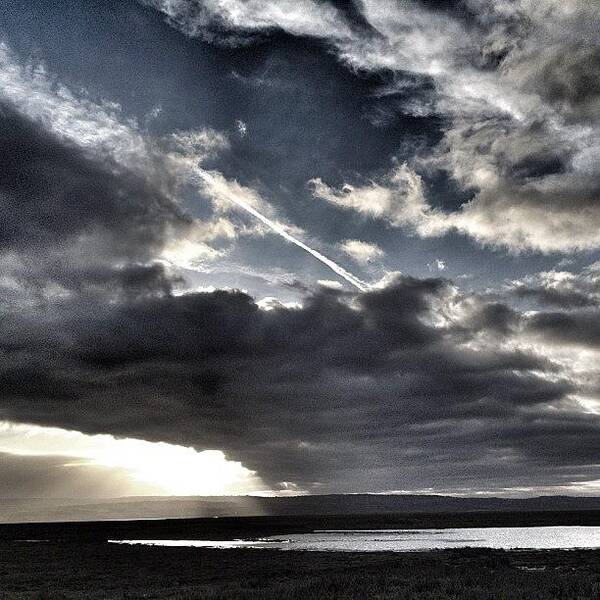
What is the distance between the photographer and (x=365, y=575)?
3850cm

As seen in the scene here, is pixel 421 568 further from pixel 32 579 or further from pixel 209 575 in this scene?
pixel 32 579

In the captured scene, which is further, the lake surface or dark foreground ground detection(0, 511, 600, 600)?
the lake surface

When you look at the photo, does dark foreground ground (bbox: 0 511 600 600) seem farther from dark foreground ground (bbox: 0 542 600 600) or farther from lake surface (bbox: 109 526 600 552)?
lake surface (bbox: 109 526 600 552)

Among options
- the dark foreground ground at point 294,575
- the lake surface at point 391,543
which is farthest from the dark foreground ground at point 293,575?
the lake surface at point 391,543

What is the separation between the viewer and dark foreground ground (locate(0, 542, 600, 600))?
3011 centimetres

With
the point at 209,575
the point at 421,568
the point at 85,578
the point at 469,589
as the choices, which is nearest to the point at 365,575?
the point at 421,568

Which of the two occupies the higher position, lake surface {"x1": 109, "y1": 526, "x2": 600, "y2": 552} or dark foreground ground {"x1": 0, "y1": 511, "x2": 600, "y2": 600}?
lake surface {"x1": 109, "y1": 526, "x2": 600, "y2": 552}

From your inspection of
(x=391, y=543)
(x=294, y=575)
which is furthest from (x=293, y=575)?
(x=391, y=543)

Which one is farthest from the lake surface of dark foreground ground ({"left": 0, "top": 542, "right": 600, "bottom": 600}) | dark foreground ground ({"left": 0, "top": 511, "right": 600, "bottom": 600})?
dark foreground ground ({"left": 0, "top": 542, "right": 600, "bottom": 600})

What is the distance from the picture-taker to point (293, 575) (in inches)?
1658

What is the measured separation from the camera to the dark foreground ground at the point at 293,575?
1185 inches

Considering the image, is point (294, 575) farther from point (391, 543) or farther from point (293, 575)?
point (391, 543)

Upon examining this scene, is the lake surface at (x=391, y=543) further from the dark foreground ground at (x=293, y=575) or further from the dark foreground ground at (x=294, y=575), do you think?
the dark foreground ground at (x=293, y=575)

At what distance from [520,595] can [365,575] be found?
43.4 feet
